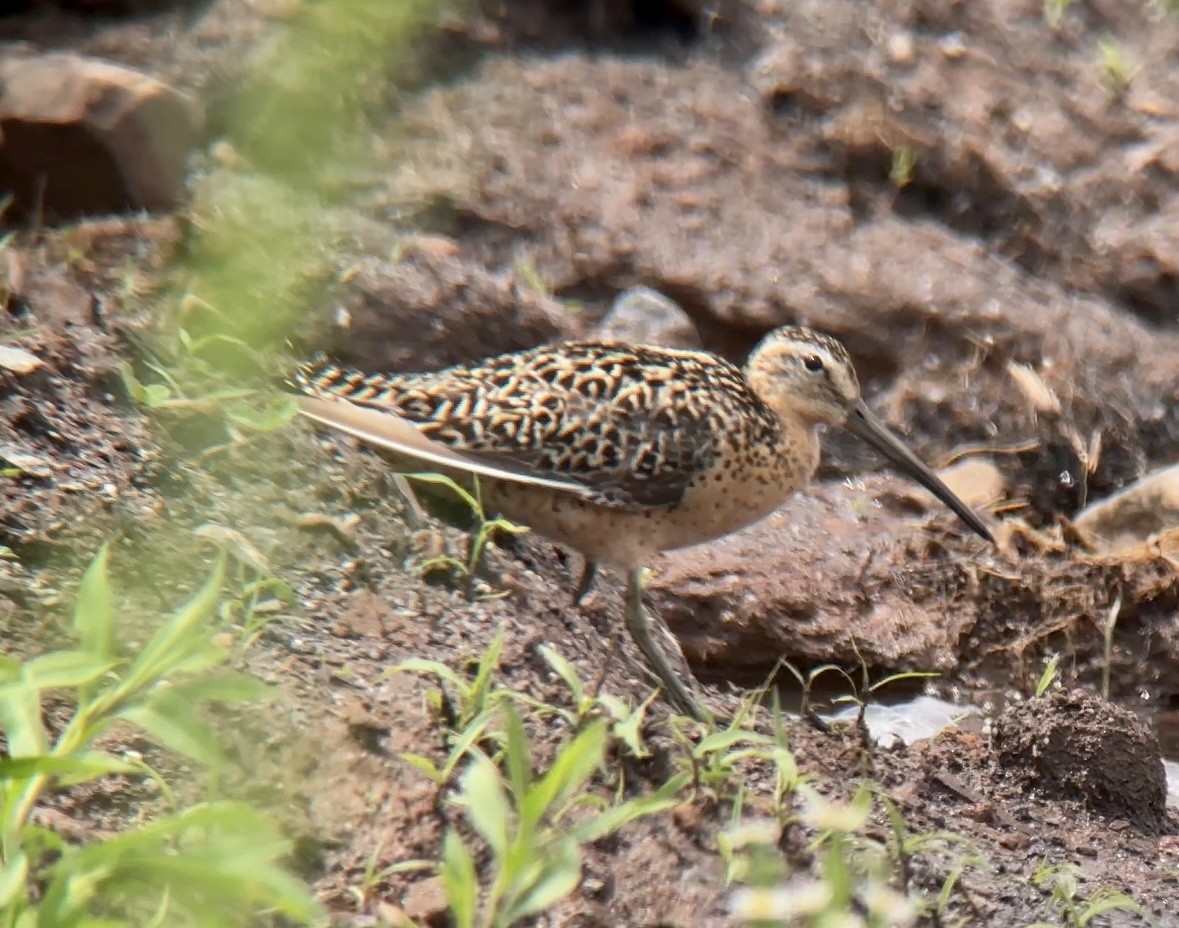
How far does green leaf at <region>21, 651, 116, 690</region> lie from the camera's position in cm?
263

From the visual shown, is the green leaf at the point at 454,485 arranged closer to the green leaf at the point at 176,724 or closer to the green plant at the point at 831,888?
the green plant at the point at 831,888

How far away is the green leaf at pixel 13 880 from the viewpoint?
2.53 metres

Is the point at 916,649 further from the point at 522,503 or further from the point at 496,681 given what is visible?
the point at 496,681

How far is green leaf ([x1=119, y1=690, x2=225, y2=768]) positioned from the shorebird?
2.02 m

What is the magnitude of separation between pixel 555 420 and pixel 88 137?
2.61 meters

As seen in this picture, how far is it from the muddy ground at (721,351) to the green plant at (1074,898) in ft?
0.12

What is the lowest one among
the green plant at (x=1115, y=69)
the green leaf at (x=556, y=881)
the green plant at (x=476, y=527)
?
the green plant at (x=476, y=527)

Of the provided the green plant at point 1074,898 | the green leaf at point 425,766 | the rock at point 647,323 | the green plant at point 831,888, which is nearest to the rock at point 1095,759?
the green plant at point 1074,898

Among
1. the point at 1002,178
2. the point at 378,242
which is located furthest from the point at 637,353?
the point at 1002,178

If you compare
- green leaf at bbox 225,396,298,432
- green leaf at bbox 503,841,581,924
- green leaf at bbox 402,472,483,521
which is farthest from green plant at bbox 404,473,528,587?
green leaf at bbox 503,841,581,924

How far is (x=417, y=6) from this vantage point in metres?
1.27

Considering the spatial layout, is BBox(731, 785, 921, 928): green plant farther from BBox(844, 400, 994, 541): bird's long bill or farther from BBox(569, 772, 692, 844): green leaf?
BBox(844, 400, 994, 541): bird's long bill

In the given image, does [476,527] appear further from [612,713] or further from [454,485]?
[612,713]

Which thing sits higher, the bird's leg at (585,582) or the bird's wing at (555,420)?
the bird's wing at (555,420)
